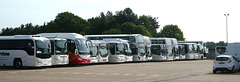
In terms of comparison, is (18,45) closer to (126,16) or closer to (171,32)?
(126,16)

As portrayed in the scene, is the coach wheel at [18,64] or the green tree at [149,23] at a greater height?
the green tree at [149,23]

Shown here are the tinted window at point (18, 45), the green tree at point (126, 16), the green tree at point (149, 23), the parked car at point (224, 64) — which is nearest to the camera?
the parked car at point (224, 64)

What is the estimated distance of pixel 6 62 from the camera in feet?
108

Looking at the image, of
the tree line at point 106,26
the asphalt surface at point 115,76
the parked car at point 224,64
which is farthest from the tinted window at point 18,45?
the tree line at point 106,26

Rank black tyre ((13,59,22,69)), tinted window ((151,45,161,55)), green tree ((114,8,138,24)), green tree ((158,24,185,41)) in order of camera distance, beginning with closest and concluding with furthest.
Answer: black tyre ((13,59,22,69)) → tinted window ((151,45,161,55)) → green tree ((114,8,138,24)) → green tree ((158,24,185,41))

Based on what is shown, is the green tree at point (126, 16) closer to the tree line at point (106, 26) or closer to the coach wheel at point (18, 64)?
the tree line at point (106, 26)

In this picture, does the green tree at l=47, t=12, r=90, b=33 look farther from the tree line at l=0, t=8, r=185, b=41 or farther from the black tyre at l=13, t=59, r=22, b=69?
the black tyre at l=13, t=59, r=22, b=69

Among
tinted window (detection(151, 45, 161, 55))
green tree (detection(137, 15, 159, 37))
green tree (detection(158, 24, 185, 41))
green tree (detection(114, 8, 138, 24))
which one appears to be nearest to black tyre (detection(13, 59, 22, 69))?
tinted window (detection(151, 45, 161, 55))

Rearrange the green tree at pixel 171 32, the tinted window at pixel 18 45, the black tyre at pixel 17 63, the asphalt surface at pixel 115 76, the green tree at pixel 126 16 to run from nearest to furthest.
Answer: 1. the asphalt surface at pixel 115 76
2. the tinted window at pixel 18 45
3. the black tyre at pixel 17 63
4. the green tree at pixel 126 16
5. the green tree at pixel 171 32

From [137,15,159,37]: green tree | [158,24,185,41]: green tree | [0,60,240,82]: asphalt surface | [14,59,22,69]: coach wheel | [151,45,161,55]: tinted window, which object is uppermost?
[137,15,159,37]: green tree

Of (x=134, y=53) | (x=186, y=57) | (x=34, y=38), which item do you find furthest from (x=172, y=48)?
(x=34, y=38)

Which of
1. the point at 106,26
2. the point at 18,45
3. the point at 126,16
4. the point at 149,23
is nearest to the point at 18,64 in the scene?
the point at 18,45

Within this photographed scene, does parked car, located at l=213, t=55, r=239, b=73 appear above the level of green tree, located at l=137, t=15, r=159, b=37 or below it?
below

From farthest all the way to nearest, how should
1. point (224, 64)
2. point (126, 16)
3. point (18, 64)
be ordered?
1. point (126, 16)
2. point (18, 64)
3. point (224, 64)
